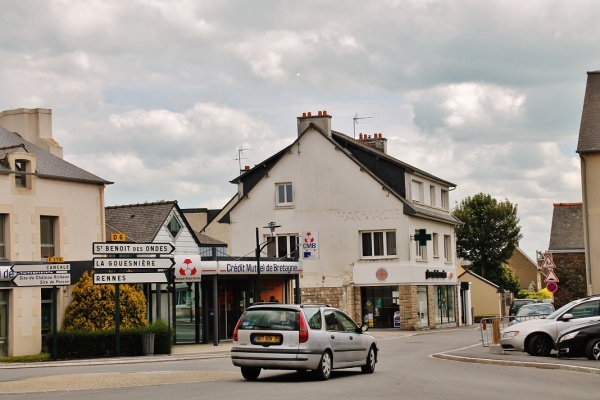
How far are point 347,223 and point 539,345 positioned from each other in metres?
27.7

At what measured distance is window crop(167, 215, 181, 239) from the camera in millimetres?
53219

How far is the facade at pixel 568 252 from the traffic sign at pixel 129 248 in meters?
29.7

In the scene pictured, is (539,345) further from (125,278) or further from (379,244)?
(379,244)

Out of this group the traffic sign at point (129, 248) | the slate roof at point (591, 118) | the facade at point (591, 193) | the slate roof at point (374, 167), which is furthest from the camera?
the slate roof at point (374, 167)

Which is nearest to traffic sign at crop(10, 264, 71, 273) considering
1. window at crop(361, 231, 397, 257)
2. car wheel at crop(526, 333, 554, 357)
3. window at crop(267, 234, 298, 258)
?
car wheel at crop(526, 333, 554, 357)

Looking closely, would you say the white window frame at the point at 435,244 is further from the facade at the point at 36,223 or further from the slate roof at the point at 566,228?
the facade at the point at 36,223

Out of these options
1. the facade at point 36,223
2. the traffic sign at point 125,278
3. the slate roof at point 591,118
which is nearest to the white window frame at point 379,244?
the slate roof at point 591,118

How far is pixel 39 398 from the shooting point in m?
16.9

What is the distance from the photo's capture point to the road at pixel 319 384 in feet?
55.7

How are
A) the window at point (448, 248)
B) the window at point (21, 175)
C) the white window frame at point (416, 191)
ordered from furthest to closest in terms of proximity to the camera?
the window at point (448, 248), the white window frame at point (416, 191), the window at point (21, 175)

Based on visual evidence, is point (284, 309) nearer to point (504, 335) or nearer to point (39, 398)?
point (39, 398)

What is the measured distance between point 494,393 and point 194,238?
40187 mm

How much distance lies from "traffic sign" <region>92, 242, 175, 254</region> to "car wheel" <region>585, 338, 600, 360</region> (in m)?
14.7

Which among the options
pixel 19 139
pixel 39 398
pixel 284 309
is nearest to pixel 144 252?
pixel 19 139
